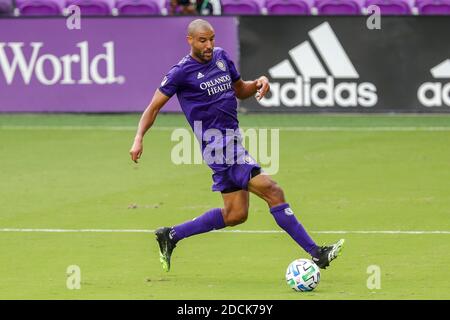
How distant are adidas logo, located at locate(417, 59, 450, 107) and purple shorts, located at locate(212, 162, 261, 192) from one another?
495 inches

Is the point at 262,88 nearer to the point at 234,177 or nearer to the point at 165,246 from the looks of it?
the point at 234,177

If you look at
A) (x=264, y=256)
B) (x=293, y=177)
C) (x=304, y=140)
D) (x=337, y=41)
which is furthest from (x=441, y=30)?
(x=264, y=256)

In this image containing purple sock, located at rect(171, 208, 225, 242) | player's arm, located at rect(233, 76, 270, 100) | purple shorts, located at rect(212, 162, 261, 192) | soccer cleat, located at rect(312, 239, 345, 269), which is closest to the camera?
soccer cleat, located at rect(312, 239, 345, 269)

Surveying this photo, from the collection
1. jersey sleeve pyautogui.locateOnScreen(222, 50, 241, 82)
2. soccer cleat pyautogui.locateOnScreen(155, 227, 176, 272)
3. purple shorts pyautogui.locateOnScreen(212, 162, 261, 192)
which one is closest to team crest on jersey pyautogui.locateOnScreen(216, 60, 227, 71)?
jersey sleeve pyautogui.locateOnScreen(222, 50, 241, 82)

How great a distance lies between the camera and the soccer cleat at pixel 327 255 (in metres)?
11.2

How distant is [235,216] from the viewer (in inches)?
458

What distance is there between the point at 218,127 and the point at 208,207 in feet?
14.0

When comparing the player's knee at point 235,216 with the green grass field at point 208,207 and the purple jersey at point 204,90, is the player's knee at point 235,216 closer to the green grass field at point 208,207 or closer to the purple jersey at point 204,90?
the green grass field at point 208,207

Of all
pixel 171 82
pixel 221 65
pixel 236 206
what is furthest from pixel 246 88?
pixel 236 206

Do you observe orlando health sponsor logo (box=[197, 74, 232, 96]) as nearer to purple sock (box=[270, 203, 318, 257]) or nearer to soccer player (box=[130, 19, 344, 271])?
soccer player (box=[130, 19, 344, 271])

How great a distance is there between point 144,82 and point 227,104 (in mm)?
12850

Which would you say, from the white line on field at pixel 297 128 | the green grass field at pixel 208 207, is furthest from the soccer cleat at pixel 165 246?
the white line on field at pixel 297 128

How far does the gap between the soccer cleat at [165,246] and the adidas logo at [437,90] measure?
41.2 ft

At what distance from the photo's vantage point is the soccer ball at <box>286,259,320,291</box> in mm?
10695
